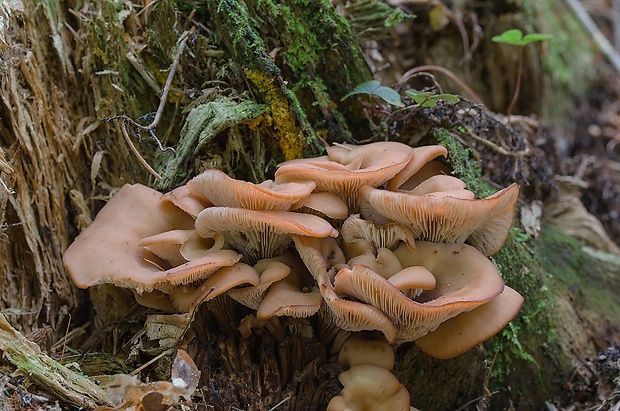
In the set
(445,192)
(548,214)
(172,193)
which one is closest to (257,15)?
(172,193)

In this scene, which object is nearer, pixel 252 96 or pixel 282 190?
pixel 282 190

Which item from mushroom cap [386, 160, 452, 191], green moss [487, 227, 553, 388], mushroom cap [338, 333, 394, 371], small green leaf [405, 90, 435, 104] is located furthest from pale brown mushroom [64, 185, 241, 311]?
green moss [487, 227, 553, 388]

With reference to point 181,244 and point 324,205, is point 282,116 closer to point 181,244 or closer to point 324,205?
point 324,205

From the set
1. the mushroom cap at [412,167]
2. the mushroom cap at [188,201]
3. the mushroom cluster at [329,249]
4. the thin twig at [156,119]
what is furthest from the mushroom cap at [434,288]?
the thin twig at [156,119]

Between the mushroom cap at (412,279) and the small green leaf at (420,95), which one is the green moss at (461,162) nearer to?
the small green leaf at (420,95)

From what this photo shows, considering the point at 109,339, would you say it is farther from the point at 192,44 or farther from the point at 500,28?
the point at 500,28

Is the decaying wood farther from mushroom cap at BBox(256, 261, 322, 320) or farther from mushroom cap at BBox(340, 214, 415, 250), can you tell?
mushroom cap at BBox(340, 214, 415, 250)

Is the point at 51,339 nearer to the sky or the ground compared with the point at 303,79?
nearer to the ground
